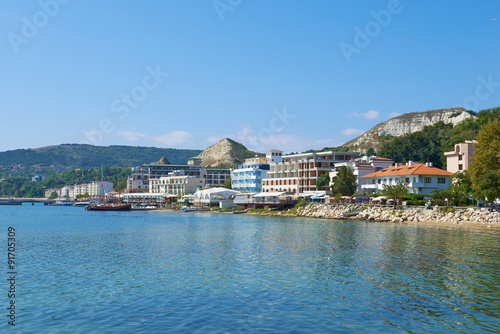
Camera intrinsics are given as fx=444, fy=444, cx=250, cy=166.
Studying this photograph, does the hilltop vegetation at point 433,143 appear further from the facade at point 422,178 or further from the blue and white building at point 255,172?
the blue and white building at point 255,172

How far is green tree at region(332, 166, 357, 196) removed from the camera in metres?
94.0

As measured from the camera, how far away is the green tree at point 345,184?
308 feet

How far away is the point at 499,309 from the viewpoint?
19141mm

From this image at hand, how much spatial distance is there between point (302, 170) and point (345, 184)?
25306 mm

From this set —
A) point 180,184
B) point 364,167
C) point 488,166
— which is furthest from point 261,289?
point 180,184

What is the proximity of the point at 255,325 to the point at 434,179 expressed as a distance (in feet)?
247

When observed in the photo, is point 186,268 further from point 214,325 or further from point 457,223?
point 457,223

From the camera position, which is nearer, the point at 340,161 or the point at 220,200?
the point at 340,161

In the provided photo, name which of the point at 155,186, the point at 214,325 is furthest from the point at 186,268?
the point at 155,186

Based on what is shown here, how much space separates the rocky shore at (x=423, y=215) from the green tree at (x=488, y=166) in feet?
8.73

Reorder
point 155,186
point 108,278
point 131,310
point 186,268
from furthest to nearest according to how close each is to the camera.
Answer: point 155,186
point 186,268
point 108,278
point 131,310

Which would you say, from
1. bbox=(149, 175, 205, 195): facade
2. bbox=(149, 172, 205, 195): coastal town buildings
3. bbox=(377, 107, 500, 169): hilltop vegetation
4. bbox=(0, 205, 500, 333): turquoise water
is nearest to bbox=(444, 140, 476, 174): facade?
bbox=(377, 107, 500, 169): hilltop vegetation

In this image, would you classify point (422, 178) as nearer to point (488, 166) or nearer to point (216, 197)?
point (488, 166)

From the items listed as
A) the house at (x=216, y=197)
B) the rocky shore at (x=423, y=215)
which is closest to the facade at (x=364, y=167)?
the rocky shore at (x=423, y=215)
